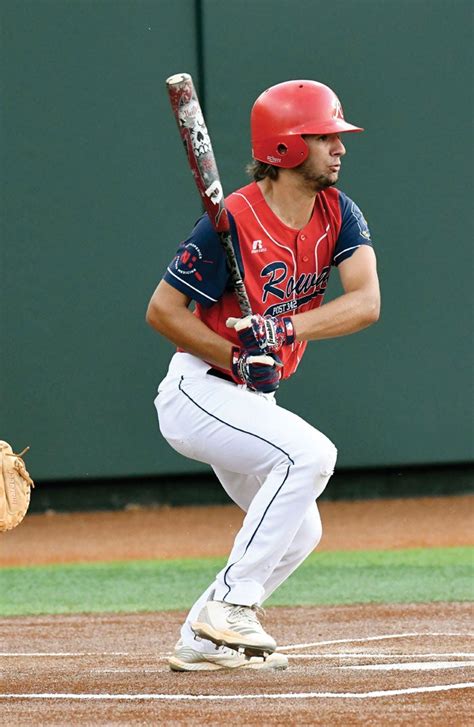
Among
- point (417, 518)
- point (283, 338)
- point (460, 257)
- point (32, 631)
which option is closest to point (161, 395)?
point (283, 338)

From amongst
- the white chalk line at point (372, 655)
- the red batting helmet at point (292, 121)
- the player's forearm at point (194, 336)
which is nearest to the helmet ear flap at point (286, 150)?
the red batting helmet at point (292, 121)

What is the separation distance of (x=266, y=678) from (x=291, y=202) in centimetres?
162

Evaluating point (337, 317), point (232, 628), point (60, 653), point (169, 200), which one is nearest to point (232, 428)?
point (337, 317)

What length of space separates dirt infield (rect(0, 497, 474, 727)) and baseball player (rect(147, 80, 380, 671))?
253 mm

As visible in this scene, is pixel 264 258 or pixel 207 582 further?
pixel 207 582

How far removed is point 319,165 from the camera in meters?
4.64

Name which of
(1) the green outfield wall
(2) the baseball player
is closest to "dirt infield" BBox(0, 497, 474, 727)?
(2) the baseball player

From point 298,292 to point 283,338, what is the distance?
1.17 ft

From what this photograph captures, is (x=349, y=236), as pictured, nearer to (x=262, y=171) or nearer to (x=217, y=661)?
(x=262, y=171)

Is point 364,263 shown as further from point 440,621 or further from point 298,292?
point 440,621

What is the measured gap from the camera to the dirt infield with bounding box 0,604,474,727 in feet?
11.9

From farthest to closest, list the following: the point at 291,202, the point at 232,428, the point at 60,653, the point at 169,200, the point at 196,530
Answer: the point at 169,200 → the point at 196,530 → the point at 60,653 → the point at 291,202 → the point at 232,428

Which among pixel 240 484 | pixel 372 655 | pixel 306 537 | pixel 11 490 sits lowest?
pixel 372 655

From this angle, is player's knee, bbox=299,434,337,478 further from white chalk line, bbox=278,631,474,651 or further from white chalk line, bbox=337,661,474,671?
white chalk line, bbox=278,631,474,651
